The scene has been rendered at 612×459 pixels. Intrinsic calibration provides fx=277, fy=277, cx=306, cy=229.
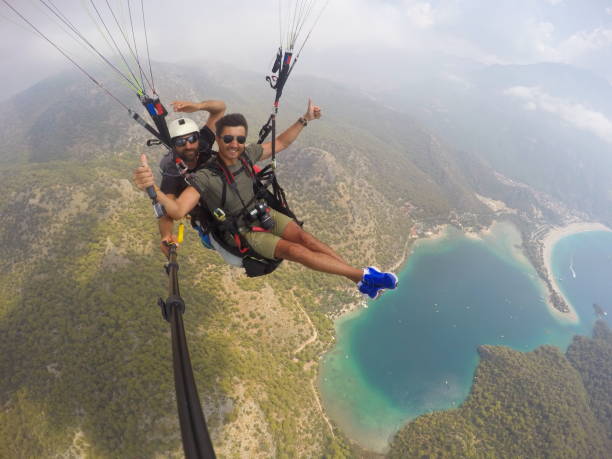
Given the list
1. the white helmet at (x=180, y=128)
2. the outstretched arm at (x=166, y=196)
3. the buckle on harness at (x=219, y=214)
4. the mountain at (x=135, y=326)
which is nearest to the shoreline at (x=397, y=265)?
the mountain at (x=135, y=326)

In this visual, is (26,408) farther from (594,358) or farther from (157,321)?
(594,358)

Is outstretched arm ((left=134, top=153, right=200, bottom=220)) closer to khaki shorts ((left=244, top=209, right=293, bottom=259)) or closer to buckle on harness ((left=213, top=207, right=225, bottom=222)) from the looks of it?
buckle on harness ((left=213, top=207, right=225, bottom=222))

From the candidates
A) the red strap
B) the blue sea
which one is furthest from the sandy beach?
the red strap

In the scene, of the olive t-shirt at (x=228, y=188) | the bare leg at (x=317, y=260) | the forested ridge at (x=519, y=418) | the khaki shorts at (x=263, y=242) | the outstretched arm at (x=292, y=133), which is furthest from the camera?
the forested ridge at (x=519, y=418)

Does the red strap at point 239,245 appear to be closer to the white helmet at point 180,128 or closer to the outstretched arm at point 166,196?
the outstretched arm at point 166,196

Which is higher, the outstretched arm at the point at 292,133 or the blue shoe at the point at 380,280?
the outstretched arm at the point at 292,133

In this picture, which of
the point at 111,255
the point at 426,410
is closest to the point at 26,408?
the point at 111,255

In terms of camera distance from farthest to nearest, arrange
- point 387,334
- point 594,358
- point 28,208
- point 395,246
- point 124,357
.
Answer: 1. point 395,246
2. point 594,358
3. point 387,334
4. point 28,208
5. point 124,357
